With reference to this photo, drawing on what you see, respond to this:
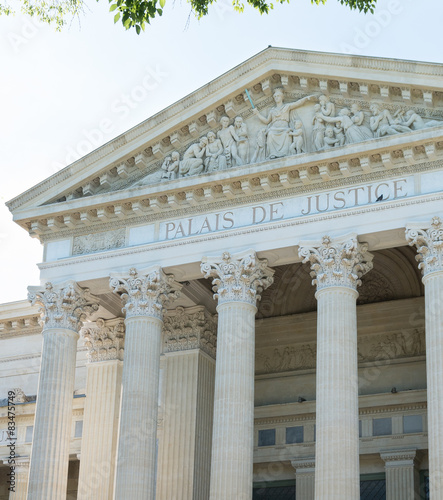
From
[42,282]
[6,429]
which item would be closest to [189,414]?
[42,282]

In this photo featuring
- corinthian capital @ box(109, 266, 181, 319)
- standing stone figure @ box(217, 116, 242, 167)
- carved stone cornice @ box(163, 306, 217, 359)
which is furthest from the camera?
carved stone cornice @ box(163, 306, 217, 359)

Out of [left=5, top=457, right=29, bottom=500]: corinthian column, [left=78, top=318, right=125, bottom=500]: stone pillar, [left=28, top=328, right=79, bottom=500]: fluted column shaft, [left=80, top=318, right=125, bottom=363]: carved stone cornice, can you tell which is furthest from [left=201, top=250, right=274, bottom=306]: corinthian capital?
[left=5, top=457, right=29, bottom=500]: corinthian column

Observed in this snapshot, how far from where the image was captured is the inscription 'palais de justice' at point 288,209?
30.2 metres

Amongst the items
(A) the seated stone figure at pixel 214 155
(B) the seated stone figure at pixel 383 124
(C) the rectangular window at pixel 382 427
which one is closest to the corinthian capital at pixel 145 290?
(A) the seated stone figure at pixel 214 155

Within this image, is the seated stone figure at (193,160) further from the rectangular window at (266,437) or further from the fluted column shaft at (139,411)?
the rectangular window at (266,437)

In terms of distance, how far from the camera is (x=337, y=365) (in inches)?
1137

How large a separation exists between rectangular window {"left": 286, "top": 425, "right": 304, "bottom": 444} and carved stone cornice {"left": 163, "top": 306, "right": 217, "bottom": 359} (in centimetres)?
363

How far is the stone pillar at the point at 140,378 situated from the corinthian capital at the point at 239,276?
191 centimetres

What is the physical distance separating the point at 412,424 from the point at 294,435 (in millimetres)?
4011

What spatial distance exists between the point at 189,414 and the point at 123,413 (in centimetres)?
379

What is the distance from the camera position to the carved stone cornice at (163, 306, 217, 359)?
35594 millimetres

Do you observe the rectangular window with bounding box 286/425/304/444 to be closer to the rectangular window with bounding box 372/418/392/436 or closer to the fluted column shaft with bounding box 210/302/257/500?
the rectangular window with bounding box 372/418/392/436

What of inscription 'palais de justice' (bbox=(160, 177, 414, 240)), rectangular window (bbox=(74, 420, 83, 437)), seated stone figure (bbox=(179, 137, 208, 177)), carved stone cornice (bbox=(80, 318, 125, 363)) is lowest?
rectangular window (bbox=(74, 420, 83, 437))

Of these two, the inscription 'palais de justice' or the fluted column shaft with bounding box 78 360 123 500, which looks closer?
the inscription 'palais de justice'
